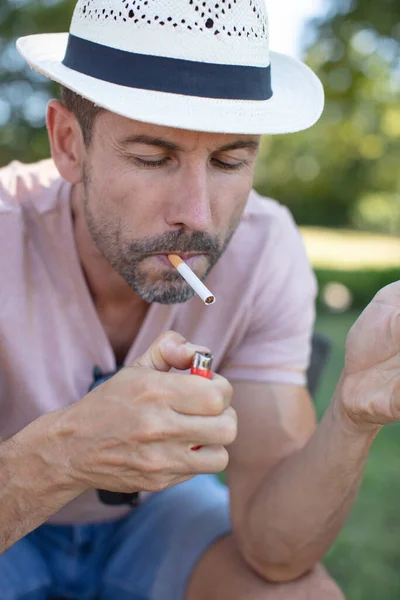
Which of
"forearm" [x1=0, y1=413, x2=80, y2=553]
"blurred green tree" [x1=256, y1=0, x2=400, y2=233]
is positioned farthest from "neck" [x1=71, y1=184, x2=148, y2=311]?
"blurred green tree" [x1=256, y1=0, x2=400, y2=233]

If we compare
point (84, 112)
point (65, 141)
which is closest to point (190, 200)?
point (84, 112)

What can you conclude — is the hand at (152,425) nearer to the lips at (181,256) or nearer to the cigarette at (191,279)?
the cigarette at (191,279)

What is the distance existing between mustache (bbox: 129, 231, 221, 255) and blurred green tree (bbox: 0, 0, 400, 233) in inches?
444

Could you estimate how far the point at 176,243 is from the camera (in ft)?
6.11

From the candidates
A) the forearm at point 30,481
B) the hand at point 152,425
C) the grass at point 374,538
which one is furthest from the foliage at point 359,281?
the hand at point 152,425

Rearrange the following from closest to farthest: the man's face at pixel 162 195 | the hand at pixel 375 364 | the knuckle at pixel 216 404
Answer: the knuckle at pixel 216 404, the hand at pixel 375 364, the man's face at pixel 162 195

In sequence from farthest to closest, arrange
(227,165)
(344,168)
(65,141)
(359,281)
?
(344,168) < (359,281) < (65,141) < (227,165)

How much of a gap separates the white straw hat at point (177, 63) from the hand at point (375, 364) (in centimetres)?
50

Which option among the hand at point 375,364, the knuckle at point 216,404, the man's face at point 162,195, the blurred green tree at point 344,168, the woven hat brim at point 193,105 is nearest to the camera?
the knuckle at point 216,404

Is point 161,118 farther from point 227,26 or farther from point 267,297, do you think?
point 267,297

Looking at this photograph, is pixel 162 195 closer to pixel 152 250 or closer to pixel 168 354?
pixel 152 250

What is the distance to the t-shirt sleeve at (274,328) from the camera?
2.32 metres

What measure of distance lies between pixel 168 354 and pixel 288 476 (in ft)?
2.50

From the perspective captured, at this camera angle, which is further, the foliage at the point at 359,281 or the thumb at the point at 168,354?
the foliage at the point at 359,281
